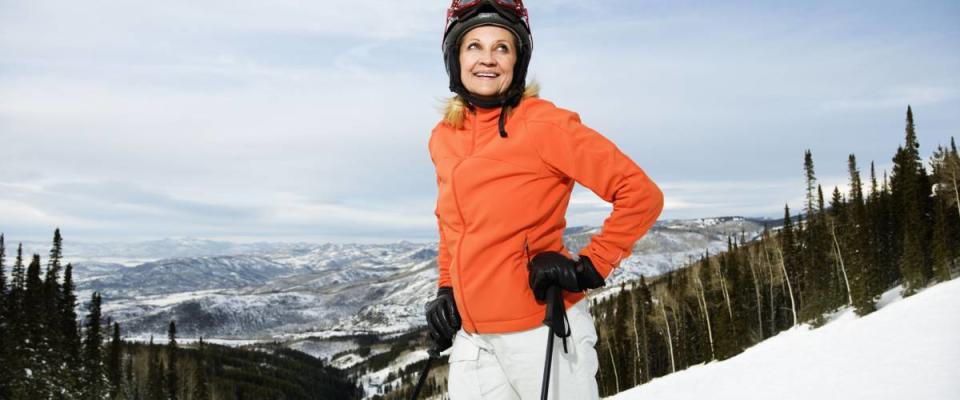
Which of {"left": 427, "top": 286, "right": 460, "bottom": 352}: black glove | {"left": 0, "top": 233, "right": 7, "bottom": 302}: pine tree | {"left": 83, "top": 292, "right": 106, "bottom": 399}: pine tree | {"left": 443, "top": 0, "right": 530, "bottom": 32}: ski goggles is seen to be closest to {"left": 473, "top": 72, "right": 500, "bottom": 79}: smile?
{"left": 443, "top": 0, "right": 530, "bottom": 32}: ski goggles

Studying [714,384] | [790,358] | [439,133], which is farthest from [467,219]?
[790,358]

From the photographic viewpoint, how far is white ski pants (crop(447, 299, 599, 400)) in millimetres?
2771

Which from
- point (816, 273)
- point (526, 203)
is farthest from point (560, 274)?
point (816, 273)

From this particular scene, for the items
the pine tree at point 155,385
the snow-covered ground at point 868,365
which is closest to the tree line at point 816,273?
the snow-covered ground at point 868,365

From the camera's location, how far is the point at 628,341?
6819 centimetres

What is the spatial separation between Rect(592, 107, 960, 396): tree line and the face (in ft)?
147

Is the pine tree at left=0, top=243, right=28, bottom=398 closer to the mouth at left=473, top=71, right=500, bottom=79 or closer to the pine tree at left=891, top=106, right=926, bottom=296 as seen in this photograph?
the mouth at left=473, top=71, right=500, bottom=79

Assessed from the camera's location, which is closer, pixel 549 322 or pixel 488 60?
pixel 549 322

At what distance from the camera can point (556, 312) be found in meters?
2.71

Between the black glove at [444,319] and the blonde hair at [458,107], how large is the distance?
0.95 metres

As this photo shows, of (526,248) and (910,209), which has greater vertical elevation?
(910,209)

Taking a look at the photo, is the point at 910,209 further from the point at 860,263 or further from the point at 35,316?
the point at 35,316

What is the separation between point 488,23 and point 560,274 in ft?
4.57

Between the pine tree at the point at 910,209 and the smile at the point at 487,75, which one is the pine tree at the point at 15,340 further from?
the pine tree at the point at 910,209
